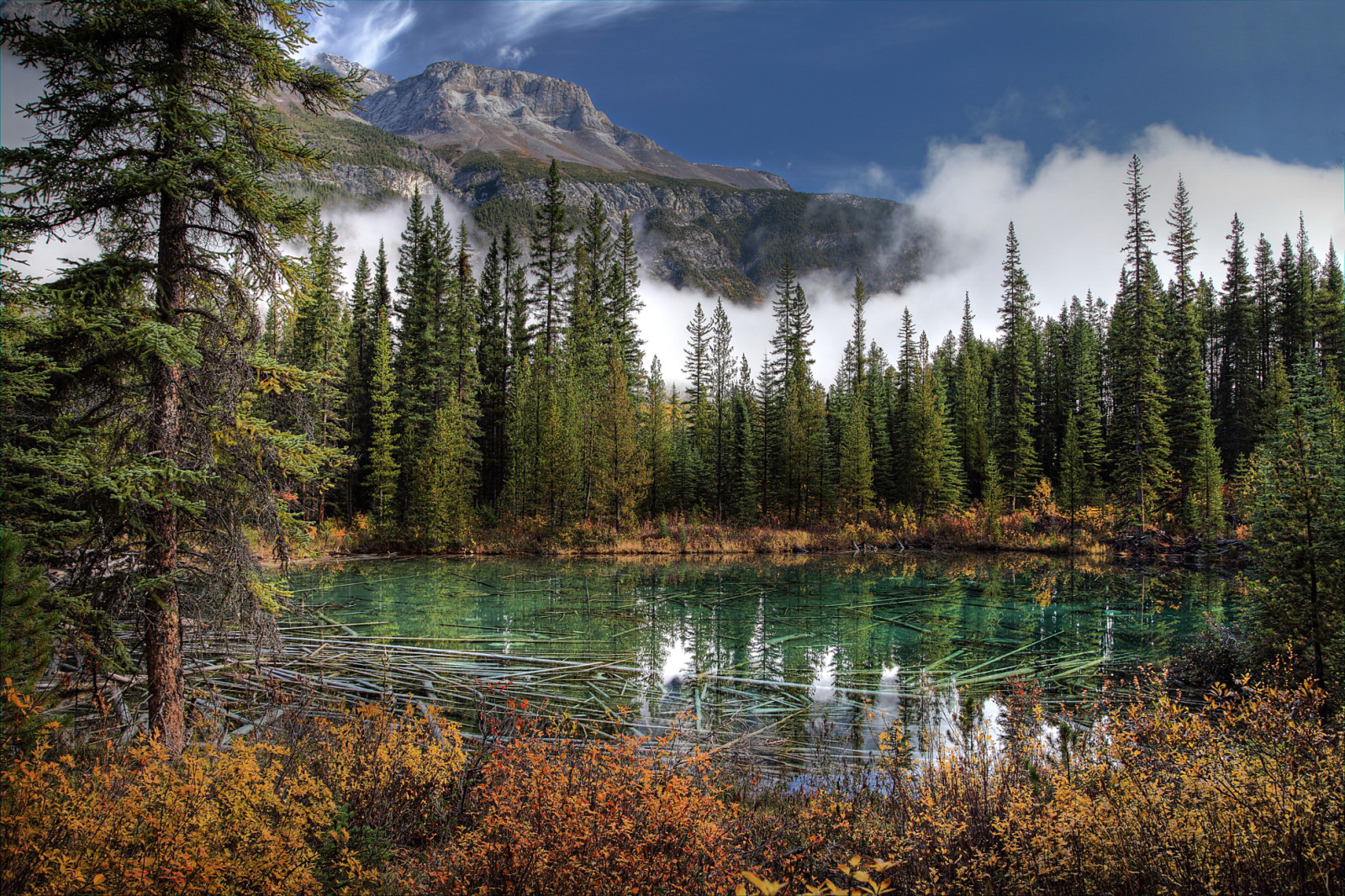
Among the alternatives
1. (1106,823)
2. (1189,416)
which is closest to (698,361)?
(1189,416)

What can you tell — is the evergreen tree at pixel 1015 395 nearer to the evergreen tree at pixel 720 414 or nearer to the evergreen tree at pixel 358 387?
the evergreen tree at pixel 720 414

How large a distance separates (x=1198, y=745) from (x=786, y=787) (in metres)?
3.32

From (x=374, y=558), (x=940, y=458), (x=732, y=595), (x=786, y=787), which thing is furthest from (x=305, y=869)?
(x=940, y=458)

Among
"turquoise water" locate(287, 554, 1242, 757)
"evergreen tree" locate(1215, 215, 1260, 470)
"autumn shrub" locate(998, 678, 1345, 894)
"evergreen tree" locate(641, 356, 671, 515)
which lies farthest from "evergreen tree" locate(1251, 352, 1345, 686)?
"evergreen tree" locate(1215, 215, 1260, 470)

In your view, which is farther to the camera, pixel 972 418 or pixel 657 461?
pixel 972 418

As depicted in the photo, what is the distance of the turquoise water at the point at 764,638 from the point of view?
332 inches

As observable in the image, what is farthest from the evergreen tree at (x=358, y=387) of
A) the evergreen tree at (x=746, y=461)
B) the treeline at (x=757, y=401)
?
the evergreen tree at (x=746, y=461)

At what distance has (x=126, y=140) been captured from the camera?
596 cm

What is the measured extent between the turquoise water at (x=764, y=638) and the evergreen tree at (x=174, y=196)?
2.99 meters

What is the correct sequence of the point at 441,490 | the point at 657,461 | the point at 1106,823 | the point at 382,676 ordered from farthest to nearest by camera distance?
the point at 657,461 → the point at 441,490 → the point at 382,676 → the point at 1106,823

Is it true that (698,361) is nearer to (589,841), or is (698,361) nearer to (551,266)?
(551,266)

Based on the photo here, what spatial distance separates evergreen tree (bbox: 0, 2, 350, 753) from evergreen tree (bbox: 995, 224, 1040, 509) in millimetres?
42371

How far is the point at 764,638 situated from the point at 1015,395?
3612cm

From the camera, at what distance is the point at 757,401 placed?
5541 centimetres
